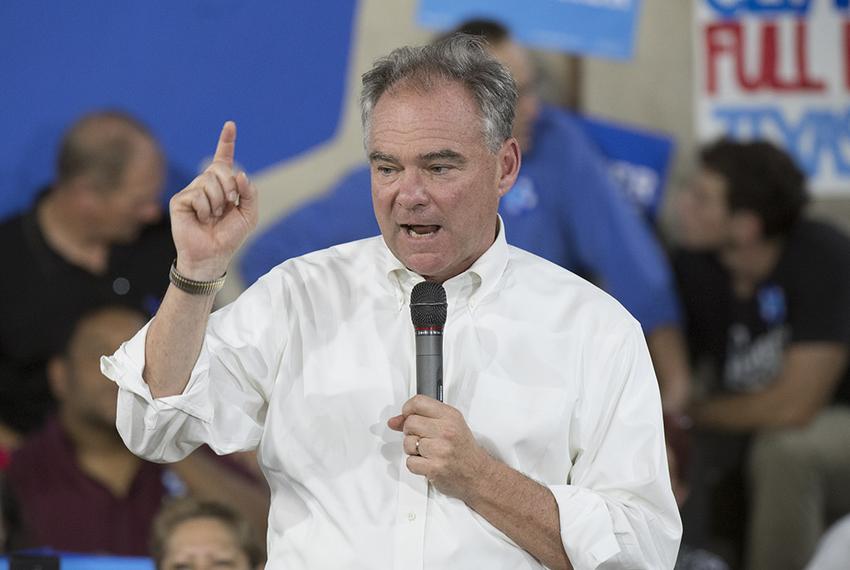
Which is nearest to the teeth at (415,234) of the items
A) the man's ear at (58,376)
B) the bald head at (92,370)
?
the bald head at (92,370)

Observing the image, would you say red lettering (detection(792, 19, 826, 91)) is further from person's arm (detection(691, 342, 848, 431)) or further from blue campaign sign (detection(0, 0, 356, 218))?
blue campaign sign (detection(0, 0, 356, 218))

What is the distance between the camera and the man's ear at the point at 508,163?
2128mm

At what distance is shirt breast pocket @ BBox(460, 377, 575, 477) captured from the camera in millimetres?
1985

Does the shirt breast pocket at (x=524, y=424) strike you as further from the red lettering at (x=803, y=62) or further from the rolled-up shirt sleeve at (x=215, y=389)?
the red lettering at (x=803, y=62)

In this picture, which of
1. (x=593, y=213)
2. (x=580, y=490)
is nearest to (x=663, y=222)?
(x=593, y=213)

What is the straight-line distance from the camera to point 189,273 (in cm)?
186

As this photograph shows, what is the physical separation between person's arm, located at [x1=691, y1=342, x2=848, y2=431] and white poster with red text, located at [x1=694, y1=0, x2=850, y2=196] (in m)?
→ 0.74

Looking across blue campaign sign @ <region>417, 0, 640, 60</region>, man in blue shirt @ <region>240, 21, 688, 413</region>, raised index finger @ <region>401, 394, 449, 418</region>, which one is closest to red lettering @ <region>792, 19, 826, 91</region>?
blue campaign sign @ <region>417, 0, 640, 60</region>

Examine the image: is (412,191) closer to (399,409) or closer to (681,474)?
(399,409)

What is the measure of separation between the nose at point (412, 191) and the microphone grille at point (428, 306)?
0.41ft

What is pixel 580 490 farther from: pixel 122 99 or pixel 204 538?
pixel 122 99

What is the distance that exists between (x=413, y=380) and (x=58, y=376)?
7.95 feet

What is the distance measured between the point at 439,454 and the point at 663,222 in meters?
3.36

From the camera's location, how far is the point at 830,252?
4.59 m
